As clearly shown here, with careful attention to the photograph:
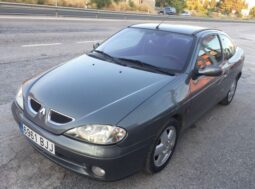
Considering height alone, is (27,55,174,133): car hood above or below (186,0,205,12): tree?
above

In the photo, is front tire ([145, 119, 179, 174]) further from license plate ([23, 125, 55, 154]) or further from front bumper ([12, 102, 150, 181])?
license plate ([23, 125, 55, 154])

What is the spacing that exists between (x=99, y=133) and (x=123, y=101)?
1.48ft

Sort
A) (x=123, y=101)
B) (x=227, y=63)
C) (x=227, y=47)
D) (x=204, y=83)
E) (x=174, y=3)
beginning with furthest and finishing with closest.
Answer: (x=174, y=3), (x=227, y=47), (x=227, y=63), (x=204, y=83), (x=123, y=101)

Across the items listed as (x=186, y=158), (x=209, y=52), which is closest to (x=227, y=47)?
(x=209, y=52)

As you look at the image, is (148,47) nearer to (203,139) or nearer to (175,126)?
(175,126)

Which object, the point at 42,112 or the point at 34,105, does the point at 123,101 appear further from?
the point at 34,105

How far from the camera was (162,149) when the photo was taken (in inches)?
124

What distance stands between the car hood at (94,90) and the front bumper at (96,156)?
14cm

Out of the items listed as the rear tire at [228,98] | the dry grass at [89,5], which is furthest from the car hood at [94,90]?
the dry grass at [89,5]

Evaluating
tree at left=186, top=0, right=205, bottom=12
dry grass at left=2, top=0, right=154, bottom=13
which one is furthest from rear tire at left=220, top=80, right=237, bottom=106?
tree at left=186, top=0, right=205, bottom=12

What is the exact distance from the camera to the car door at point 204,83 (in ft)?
11.9

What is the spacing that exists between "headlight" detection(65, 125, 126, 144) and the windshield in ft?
4.56

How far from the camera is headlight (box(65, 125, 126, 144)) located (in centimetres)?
253

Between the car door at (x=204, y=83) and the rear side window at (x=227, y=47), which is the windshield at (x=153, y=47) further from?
the rear side window at (x=227, y=47)
